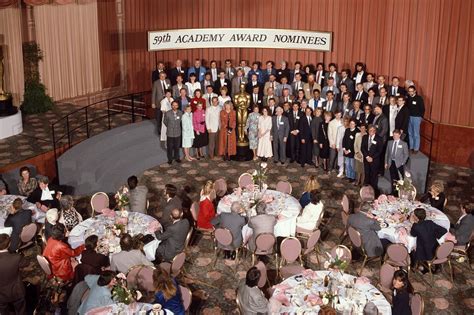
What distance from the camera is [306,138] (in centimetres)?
1449

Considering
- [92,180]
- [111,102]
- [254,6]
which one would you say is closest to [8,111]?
[92,180]

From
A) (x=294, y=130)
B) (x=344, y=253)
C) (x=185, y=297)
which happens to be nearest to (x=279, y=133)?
(x=294, y=130)

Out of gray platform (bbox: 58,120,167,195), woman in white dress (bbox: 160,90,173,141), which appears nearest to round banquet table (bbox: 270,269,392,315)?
gray platform (bbox: 58,120,167,195)

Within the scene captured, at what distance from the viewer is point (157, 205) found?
12961 millimetres

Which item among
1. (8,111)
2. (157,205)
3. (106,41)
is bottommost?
(157,205)

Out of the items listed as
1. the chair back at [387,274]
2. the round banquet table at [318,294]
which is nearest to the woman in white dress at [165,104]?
the round banquet table at [318,294]

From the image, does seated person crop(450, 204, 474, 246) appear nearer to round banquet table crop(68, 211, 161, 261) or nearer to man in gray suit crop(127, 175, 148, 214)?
round banquet table crop(68, 211, 161, 261)

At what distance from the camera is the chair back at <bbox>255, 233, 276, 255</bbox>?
9844 mm

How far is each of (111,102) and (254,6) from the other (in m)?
5.63

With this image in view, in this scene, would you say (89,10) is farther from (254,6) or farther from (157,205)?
(157,205)

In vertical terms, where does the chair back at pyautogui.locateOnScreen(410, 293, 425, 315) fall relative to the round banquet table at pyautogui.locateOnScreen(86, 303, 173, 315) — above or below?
above

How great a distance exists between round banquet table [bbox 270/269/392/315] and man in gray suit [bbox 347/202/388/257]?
60.1 inches

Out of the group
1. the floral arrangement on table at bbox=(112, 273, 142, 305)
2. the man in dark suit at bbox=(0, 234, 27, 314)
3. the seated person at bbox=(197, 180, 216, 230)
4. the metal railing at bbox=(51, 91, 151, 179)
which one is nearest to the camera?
the floral arrangement on table at bbox=(112, 273, 142, 305)

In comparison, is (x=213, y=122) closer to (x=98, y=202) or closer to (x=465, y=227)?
(x=98, y=202)
